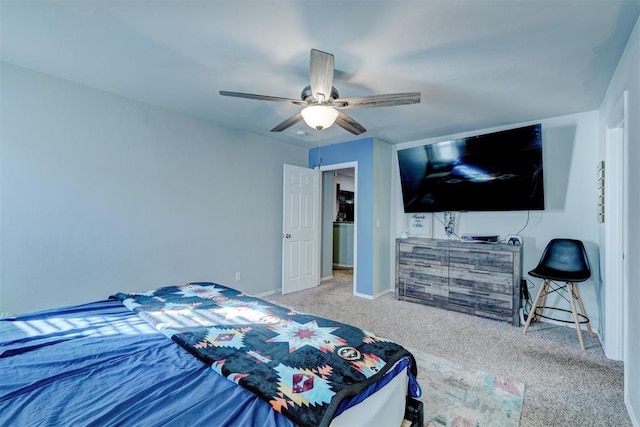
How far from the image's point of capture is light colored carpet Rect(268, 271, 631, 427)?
6.05ft

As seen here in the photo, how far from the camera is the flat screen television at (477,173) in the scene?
329cm

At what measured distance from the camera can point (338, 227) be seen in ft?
22.3

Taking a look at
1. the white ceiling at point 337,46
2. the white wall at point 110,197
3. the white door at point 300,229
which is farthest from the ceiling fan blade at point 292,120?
the white door at point 300,229

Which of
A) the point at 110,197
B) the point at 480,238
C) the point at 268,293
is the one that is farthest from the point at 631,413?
the point at 110,197

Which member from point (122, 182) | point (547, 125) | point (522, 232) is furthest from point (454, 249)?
point (122, 182)

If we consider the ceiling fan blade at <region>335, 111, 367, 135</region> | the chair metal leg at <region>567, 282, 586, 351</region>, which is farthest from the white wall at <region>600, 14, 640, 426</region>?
the ceiling fan blade at <region>335, 111, 367, 135</region>

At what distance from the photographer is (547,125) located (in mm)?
3428

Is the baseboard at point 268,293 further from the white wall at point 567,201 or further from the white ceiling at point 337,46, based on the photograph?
the white wall at point 567,201

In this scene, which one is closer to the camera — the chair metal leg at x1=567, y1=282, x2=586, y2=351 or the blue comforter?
the blue comforter

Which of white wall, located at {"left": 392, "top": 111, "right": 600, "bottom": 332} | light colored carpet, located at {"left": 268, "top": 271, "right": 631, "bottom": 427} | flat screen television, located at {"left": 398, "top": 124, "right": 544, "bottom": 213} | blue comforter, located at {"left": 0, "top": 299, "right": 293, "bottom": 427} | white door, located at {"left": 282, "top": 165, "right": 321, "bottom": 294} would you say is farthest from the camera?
white door, located at {"left": 282, "top": 165, "right": 321, "bottom": 294}

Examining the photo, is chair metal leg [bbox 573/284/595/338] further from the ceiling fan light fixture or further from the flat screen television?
the ceiling fan light fixture

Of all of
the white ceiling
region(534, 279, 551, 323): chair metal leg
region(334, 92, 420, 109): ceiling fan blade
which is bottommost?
region(534, 279, 551, 323): chair metal leg

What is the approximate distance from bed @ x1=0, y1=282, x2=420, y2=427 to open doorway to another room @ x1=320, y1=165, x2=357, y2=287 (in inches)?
122

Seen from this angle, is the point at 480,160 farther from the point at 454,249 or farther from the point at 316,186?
the point at 316,186
